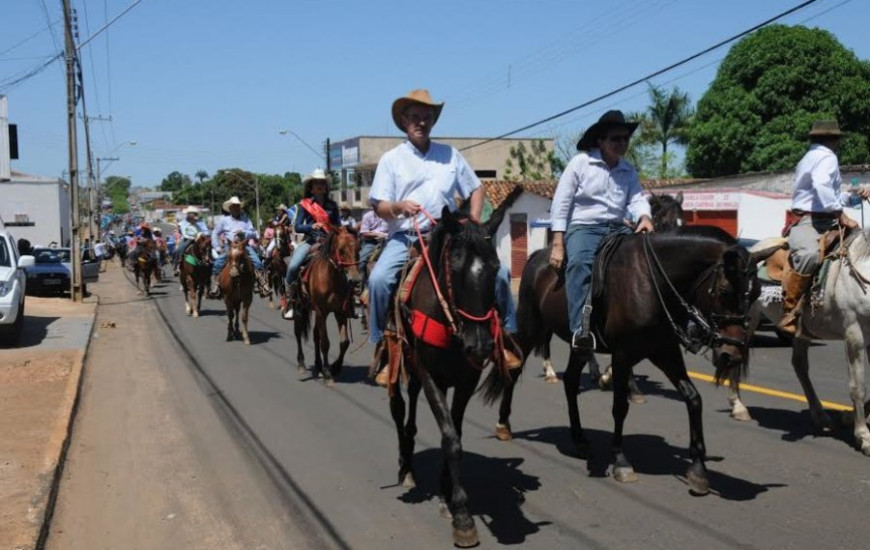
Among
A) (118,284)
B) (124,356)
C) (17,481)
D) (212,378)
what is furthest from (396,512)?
(118,284)

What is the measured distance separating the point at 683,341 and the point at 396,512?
243 centimetres

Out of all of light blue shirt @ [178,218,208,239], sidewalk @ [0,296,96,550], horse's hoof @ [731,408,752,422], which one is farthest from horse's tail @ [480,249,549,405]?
light blue shirt @ [178,218,208,239]

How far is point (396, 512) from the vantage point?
6191 millimetres

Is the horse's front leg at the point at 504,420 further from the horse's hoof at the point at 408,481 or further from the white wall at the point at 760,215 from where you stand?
the white wall at the point at 760,215

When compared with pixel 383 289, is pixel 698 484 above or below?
below

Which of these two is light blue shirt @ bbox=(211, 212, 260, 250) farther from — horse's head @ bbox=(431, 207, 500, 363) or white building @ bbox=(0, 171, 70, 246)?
white building @ bbox=(0, 171, 70, 246)

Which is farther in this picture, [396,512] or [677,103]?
[677,103]

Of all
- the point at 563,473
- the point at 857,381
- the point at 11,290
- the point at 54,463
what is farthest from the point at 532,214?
the point at 54,463

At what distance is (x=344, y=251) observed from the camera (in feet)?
38.4

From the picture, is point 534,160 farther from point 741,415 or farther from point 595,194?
point 595,194

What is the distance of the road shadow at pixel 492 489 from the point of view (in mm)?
5844

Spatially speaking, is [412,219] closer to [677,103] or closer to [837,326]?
[837,326]

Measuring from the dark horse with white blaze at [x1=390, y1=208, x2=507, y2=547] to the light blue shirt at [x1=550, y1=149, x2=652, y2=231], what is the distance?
179 cm

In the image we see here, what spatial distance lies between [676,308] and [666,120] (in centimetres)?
4716
